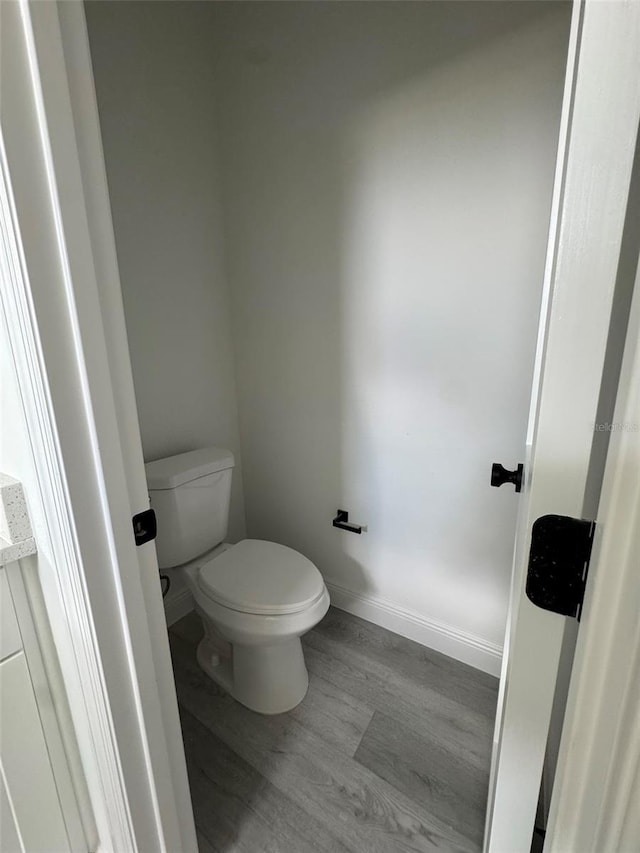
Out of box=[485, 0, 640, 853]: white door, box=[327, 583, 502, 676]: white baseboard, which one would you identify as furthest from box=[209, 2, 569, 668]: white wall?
box=[485, 0, 640, 853]: white door

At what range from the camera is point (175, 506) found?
1472 mm

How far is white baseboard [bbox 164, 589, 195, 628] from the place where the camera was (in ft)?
5.90

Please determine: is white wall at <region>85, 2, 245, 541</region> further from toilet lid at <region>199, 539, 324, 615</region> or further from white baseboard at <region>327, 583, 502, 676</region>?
white baseboard at <region>327, 583, 502, 676</region>

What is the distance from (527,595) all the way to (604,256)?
0.33 metres

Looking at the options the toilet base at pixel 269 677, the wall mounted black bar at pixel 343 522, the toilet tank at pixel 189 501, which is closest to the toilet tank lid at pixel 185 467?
the toilet tank at pixel 189 501

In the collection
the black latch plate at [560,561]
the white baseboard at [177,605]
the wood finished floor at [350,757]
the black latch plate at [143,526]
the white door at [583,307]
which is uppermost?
the white door at [583,307]

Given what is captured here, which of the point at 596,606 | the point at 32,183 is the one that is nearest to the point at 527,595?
the point at 596,606

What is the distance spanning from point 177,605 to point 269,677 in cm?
65

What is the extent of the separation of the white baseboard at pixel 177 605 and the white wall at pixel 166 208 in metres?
0.68

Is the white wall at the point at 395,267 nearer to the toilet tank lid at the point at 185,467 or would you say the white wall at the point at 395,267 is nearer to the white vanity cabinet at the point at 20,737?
the toilet tank lid at the point at 185,467

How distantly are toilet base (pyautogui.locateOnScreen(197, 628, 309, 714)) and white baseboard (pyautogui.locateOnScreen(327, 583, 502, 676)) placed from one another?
16.4 inches

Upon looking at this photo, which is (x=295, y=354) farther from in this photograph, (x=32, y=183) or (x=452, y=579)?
(x=32, y=183)

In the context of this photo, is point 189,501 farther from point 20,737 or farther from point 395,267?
point 395,267

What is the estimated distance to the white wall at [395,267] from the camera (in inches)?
46.0
